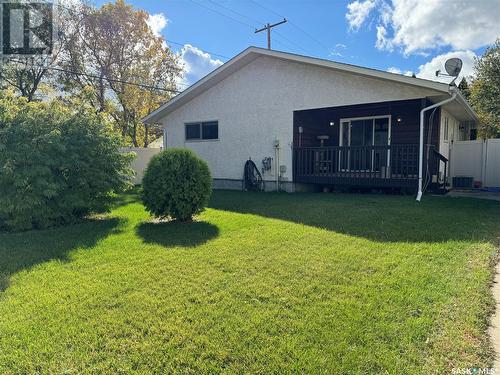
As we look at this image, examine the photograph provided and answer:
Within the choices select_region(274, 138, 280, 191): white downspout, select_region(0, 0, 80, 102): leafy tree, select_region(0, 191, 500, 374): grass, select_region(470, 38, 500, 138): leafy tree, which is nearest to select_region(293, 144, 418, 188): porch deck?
select_region(274, 138, 280, 191): white downspout

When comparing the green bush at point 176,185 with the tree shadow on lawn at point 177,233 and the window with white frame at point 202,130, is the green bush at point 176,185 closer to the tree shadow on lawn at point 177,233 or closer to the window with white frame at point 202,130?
the tree shadow on lawn at point 177,233

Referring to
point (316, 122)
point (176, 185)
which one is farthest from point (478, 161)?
point (176, 185)

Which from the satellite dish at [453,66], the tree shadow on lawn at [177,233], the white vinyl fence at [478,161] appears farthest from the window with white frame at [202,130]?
the white vinyl fence at [478,161]

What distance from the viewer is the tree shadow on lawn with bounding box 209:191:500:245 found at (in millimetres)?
5344

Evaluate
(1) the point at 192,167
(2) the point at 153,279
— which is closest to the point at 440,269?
(2) the point at 153,279

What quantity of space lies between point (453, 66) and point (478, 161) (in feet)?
19.7

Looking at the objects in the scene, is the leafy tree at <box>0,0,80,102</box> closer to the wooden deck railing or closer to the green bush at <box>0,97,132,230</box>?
the green bush at <box>0,97,132,230</box>

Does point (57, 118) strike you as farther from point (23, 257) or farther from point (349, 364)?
point (349, 364)

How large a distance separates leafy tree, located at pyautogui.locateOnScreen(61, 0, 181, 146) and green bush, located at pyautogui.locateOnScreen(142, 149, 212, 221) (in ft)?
53.8

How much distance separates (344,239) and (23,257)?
482 centimetres

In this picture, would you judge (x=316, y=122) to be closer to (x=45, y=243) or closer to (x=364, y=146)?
(x=364, y=146)

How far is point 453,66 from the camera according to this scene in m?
8.70

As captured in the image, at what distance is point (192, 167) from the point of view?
661cm

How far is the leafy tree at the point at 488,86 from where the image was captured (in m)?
15.0
